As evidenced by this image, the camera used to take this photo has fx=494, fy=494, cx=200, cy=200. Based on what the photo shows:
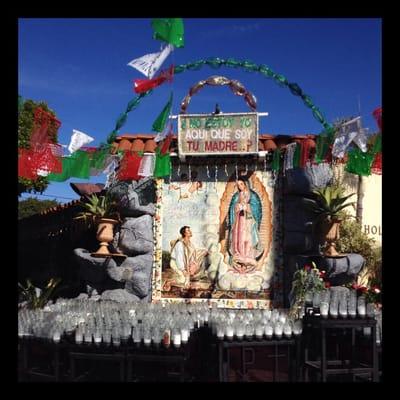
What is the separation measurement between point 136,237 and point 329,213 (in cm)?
453

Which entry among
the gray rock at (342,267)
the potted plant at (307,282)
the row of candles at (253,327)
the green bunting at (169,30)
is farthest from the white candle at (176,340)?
the gray rock at (342,267)

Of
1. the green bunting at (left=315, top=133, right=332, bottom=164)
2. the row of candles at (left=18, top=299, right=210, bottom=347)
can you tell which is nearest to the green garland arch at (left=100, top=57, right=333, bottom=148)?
the green bunting at (left=315, top=133, right=332, bottom=164)

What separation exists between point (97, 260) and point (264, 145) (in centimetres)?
487

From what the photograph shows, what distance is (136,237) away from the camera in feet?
39.0

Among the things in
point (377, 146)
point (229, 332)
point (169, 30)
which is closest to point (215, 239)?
point (377, 146)

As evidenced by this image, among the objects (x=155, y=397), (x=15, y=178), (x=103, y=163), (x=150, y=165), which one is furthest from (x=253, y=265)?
(x=15, y=178)

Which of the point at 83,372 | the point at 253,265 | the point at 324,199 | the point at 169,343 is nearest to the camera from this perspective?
the point at 169,343

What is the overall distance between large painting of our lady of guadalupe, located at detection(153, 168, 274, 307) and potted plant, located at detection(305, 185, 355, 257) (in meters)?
1.19

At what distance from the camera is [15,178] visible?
405cm

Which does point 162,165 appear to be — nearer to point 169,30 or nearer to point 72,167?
point 72,167

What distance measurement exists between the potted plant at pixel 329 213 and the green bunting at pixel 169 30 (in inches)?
180

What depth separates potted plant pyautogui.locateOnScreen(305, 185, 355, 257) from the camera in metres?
10.7

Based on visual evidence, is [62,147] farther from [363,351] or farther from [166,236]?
[363,351]

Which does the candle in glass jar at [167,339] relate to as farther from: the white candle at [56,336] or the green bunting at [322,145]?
the green bunting at [322,145]
